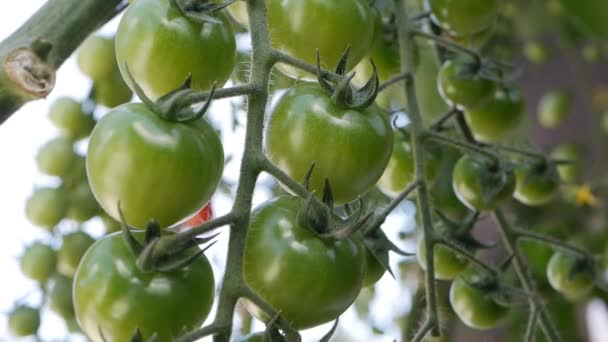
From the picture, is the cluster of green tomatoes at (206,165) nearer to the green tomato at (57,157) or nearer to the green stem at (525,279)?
the green stem at (525,279)

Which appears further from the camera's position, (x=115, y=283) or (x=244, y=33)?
(x=244, y=33)

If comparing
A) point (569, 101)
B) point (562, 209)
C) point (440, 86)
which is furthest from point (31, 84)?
point (569, 101)

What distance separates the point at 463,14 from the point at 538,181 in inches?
8.0

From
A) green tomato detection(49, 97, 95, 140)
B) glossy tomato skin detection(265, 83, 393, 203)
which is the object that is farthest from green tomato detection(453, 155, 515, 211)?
green tomato detection(49, 97, 95, 140)

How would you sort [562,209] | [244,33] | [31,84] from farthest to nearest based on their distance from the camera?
[562,209] → [244,33] → [31,84]

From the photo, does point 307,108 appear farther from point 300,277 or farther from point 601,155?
point 601,155

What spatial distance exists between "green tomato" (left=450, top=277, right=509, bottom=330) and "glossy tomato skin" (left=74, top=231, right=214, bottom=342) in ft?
1.29

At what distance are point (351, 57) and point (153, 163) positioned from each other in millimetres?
184

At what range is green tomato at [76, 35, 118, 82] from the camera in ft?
2.73

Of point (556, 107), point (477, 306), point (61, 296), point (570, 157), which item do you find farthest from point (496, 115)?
point (556, 107)

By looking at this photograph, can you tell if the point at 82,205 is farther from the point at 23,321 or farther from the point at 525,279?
the point at 525,279

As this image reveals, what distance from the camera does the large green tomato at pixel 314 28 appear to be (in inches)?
19.3

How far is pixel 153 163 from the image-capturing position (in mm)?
371

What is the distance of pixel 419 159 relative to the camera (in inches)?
25.2
